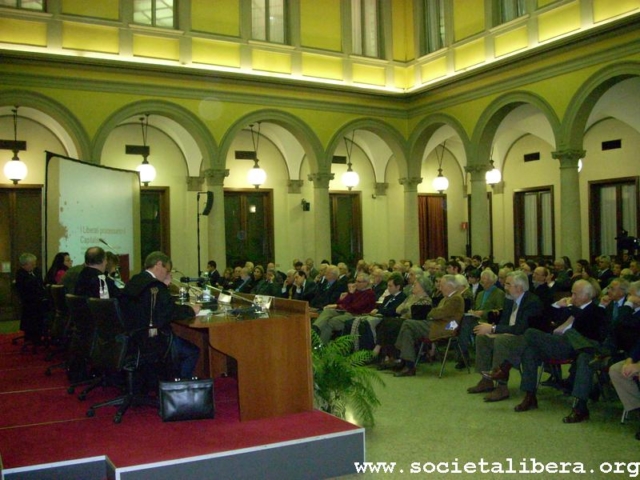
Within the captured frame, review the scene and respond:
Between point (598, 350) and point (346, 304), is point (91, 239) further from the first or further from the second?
point (598, 350)

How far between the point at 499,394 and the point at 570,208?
6.51 m

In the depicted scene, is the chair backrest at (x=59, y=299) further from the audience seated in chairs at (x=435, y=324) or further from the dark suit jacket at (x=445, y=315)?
the dark suit jacket at (x=445, y=315)

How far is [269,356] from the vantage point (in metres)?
5.24

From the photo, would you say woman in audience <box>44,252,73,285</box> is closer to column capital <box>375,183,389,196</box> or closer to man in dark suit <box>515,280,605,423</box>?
man in dark suit <box>515,280,605,423</box>

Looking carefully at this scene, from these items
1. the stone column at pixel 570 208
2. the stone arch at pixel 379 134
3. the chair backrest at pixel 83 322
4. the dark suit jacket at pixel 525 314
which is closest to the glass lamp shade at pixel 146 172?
the stone arch at pixel 379 134

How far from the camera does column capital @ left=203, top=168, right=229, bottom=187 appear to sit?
44.7 feet

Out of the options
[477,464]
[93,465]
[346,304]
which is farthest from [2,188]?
[477,464]

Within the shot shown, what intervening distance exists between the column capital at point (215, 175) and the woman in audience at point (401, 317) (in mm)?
6168

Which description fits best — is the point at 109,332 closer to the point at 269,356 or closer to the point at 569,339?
the point at 269,356

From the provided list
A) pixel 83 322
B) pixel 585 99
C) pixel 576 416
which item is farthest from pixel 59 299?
pixel 585 99

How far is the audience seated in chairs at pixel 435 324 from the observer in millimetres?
7969

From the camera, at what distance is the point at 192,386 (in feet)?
16.8

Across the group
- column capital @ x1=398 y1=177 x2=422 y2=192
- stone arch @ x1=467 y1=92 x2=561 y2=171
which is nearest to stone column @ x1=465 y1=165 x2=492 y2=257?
stone arch @ x1=467 y1=92 x2=561 y2=171

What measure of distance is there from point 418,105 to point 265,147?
4.11 meters
